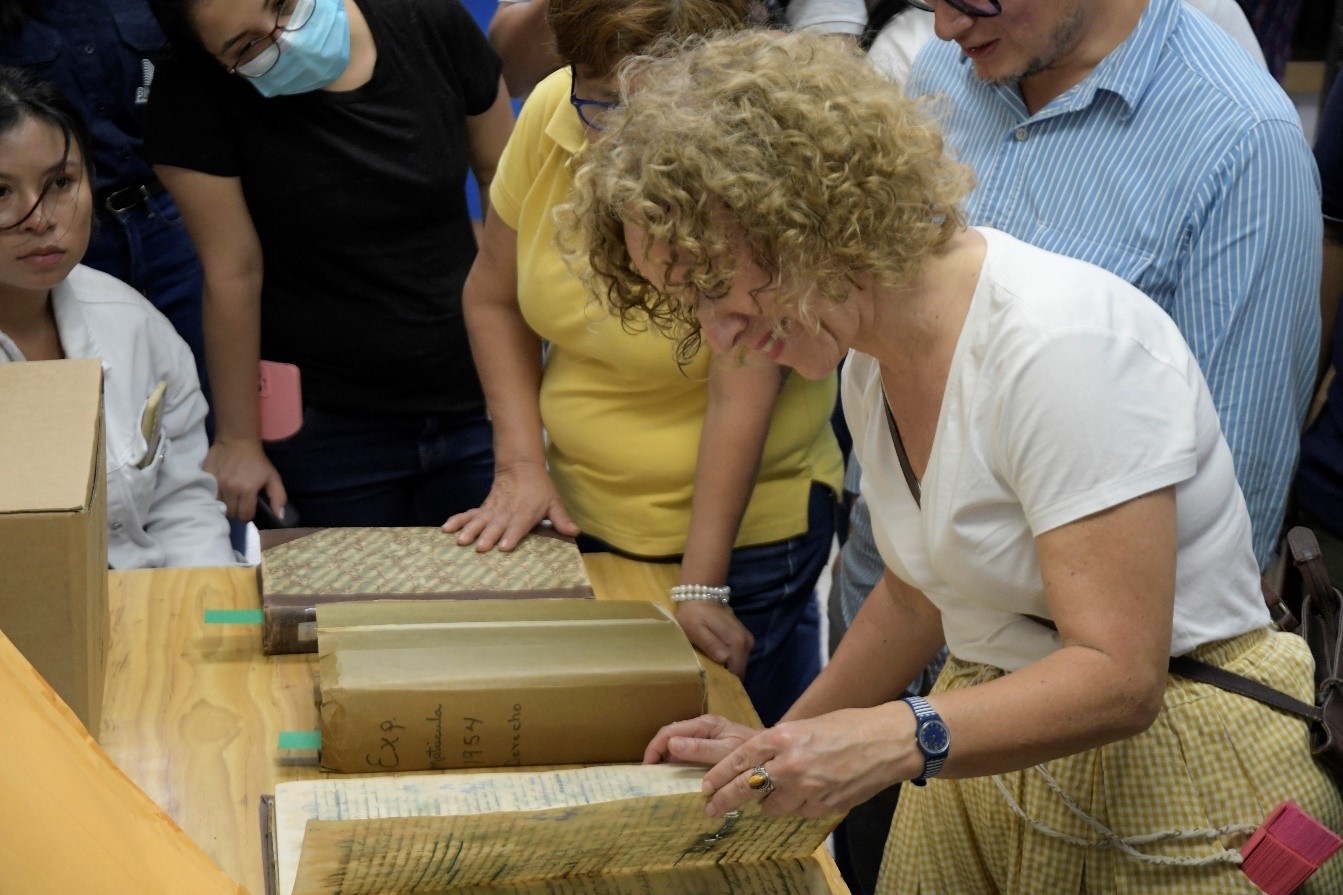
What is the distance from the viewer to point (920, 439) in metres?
1.23

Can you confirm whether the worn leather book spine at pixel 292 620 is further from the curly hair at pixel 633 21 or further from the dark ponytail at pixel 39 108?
the dark ponytail at pixel 39 108

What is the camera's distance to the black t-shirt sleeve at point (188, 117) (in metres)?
1.98

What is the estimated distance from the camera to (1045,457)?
104cm

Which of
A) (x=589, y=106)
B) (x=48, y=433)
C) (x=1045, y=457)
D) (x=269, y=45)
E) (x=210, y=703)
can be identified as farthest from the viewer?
(x=269, y=45)

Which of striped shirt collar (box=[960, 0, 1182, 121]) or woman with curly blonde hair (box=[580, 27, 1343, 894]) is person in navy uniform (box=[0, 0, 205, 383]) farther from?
striped shirt collar (box=[960, 0, 1182, 121])

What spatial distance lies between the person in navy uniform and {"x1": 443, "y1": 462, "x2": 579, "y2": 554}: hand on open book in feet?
2.92

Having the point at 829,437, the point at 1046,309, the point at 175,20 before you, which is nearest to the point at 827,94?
the point at 1046,309

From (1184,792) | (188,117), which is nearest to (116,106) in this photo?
(188,117)

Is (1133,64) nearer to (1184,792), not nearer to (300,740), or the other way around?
(1184,792)

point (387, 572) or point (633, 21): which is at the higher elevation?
point (633, 21)

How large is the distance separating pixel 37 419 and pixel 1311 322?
130 cm

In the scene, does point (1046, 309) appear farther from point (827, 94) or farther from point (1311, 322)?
point (1311, 322)

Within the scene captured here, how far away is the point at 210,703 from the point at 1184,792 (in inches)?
37.1

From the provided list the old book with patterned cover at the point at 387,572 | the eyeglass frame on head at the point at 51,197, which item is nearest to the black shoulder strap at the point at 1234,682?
the old book with patterned cover at the point at 387,572
